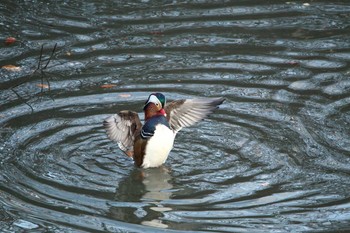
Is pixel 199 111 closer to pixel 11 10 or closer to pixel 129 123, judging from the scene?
pixel 129 123

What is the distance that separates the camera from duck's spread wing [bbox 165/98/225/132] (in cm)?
884

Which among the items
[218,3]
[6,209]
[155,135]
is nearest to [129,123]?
[155,135]

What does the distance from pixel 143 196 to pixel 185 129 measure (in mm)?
1732

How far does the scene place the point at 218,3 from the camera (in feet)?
43.8

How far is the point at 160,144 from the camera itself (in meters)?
8.48

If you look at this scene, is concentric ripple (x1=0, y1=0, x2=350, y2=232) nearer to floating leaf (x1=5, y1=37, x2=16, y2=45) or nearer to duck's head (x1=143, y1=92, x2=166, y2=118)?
floating leaf (x1=5, y1=37, x2=16, y2=45)

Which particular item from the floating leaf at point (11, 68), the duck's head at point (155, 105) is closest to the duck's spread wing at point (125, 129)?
the duck's head at point (155, 105)

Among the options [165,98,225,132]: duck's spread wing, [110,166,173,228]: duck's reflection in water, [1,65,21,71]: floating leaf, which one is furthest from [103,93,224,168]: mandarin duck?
[1,65,21,71]: floating leaf

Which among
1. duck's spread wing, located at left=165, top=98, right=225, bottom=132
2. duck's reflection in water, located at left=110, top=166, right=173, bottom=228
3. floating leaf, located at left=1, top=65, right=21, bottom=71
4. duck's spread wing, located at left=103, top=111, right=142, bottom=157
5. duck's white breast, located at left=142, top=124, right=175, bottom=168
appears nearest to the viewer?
duck's reflection in water, located at left=110, top=166, right=173, bottom=228

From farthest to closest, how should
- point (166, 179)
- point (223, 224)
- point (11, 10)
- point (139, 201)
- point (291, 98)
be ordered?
point (11, 10) → point (291, 98) → point (166, 179) → point (139, 201) → point (223, 224)

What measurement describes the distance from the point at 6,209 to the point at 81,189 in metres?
0.77

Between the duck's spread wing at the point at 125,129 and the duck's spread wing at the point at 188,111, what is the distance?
0.36 m

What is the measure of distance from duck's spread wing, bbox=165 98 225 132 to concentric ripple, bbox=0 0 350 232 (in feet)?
1.17

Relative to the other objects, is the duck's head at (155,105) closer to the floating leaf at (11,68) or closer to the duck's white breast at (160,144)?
the duck's white breast at (160,144)
